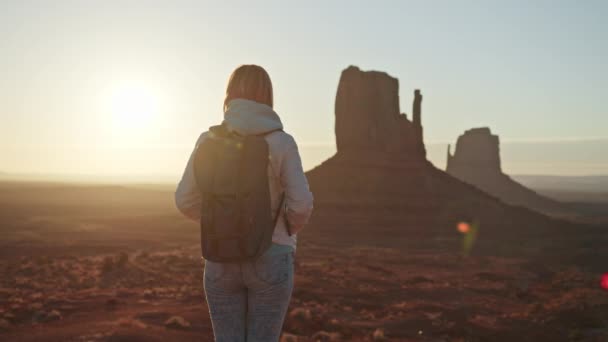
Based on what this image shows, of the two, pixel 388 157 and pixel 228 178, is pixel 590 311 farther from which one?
pixel 388 157

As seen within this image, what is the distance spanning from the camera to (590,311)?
1516 centimetres

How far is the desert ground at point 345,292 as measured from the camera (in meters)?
12.3

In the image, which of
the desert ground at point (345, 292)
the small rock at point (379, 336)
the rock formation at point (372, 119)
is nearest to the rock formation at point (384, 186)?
the rock formation at point (372, 119)

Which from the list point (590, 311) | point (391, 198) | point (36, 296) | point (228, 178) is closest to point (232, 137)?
point (228, 178)

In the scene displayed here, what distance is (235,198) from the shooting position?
2641 mm

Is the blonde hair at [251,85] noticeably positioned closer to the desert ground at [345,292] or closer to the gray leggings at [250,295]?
the gray leggings at [250,295]

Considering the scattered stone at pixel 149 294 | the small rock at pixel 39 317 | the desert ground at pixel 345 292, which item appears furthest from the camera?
the scattered stone at pixel 149 294

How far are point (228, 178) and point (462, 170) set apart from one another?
12713 cm

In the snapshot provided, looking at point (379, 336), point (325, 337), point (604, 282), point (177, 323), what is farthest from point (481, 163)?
point (177, 323)

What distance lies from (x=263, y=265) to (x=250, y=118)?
750 millimetres

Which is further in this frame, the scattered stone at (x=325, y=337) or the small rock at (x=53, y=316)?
the small rock at (x=53, y=316)

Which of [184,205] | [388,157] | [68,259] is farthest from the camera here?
[388,157]

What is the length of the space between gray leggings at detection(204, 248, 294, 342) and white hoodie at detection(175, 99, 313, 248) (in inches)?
6.5

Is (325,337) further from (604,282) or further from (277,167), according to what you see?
(604,282)
